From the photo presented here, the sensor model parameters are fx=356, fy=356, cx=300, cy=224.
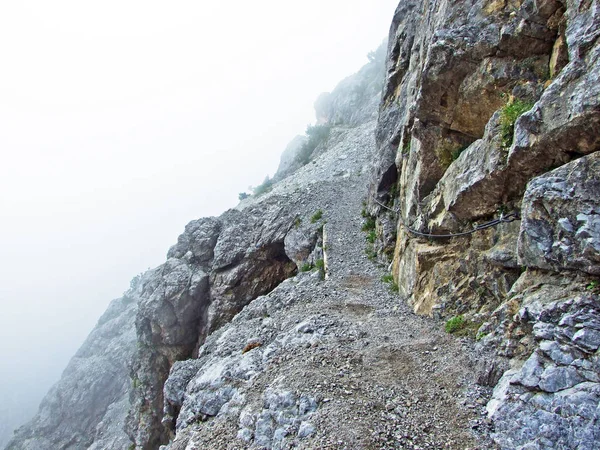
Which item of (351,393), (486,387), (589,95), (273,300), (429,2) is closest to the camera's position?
(589,95)

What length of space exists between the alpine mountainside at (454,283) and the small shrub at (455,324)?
5 centimetres

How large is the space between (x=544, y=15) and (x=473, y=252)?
6.15m

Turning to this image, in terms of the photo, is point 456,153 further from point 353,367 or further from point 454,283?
point 353,367

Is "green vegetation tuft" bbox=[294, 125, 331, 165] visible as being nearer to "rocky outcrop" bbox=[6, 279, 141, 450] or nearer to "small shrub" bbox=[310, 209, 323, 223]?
"small shrub" bbox=[310, 209, 323, 223]

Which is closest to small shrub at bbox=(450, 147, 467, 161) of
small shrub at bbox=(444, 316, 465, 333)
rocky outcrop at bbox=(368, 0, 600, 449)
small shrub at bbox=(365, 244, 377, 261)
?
rocky outcrop at bbox=(368, 0, 600, 449)

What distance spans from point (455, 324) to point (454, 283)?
51.1 inches

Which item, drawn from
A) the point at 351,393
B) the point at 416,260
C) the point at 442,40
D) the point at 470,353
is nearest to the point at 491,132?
the point at 442,40

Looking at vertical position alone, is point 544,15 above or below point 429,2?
below

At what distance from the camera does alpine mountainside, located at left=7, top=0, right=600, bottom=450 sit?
6078 mm

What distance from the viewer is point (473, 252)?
395 inches

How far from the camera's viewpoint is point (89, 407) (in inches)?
1558

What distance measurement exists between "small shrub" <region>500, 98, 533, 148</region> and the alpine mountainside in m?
0.03

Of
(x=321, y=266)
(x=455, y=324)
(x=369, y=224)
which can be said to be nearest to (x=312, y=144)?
(x=369, y=224)

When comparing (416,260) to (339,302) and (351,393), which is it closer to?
(339,302)
